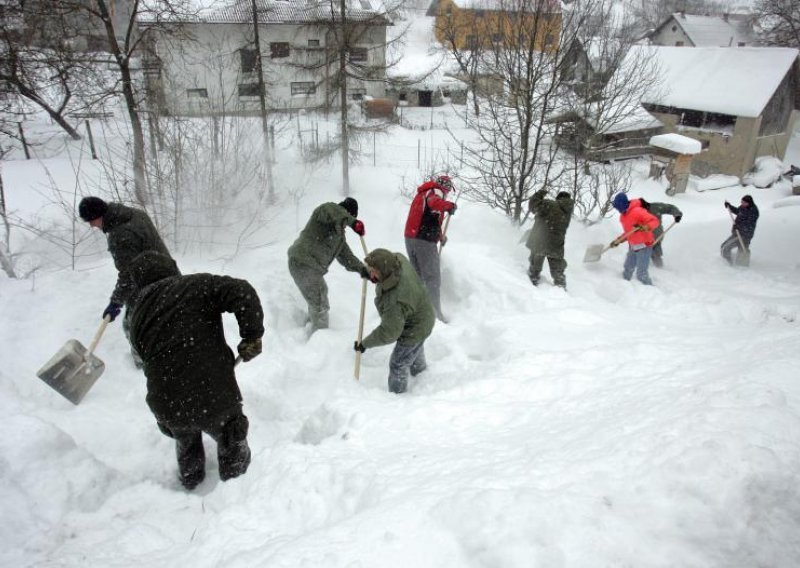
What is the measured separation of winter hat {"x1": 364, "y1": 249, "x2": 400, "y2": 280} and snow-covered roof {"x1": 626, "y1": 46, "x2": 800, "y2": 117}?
21.9 meters

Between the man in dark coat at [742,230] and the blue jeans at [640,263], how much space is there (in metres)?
2.50

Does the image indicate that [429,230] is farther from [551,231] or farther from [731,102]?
[731,102]

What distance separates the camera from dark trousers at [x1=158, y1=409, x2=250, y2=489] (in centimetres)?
300

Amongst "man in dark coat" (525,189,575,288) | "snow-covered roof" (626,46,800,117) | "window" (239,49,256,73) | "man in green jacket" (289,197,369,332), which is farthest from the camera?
"snow-covered roof" (626,46,800,117)

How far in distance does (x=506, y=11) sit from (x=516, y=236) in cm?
372

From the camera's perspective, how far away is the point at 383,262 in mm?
3736

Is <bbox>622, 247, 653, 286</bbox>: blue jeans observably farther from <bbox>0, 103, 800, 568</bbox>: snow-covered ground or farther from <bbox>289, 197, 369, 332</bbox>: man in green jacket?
<bbox>289, 197, 369, 332</bbox>: man in green jacket

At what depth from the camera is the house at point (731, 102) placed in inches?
877

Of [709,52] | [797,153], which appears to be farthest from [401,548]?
[797,153]

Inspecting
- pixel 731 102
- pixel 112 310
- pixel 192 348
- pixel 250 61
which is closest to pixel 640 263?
pixel 192 348

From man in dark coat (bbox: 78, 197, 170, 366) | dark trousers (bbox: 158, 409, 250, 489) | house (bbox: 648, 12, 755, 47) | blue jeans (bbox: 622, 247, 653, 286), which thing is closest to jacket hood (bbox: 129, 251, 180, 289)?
dark trousers (bbox: 158, 409, 250, 489)

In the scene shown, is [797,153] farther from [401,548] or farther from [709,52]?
[401,548]

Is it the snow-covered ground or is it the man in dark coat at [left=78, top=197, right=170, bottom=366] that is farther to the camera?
the man in dark coat at [left=78, top=197, right=170, bottom=366]

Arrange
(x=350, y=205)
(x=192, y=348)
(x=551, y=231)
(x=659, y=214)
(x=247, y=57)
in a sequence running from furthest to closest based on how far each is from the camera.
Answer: (x=247, y=57), (x=659, y=214), (x=551, y=231), (x=350, y=205), (x=192, y=348)
